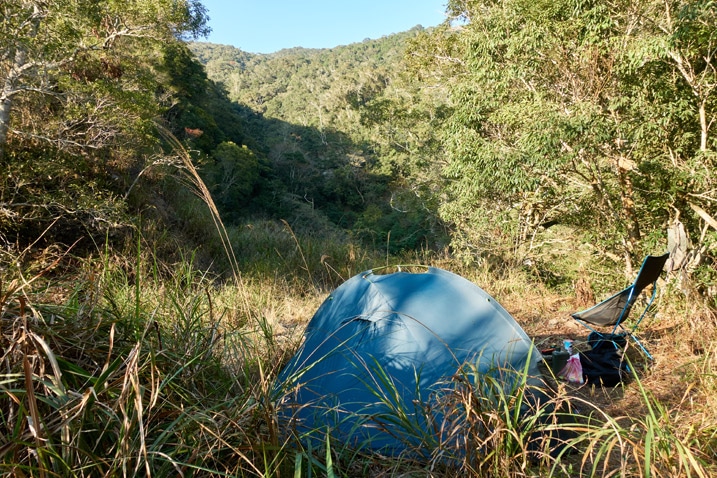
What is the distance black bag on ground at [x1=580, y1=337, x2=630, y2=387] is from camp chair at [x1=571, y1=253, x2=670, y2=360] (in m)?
0.08

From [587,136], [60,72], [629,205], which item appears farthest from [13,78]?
[629,205]

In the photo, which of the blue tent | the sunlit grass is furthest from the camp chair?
the sunlit grass

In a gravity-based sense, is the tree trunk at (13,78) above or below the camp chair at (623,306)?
above

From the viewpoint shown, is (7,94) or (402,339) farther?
(7,94)

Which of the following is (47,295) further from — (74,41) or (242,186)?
(242,186)

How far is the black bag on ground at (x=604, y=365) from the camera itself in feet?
10.7

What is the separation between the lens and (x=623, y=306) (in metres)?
3.65

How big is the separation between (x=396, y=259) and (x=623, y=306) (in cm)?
407

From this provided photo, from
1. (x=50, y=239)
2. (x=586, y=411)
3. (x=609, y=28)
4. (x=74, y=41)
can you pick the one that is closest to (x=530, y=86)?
(x=609, y=28)

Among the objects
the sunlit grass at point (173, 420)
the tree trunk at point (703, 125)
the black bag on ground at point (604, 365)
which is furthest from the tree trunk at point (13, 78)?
the tree trunk at point (703, 125)

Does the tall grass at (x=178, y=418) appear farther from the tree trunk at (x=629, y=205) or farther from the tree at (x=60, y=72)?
the tree at (x=60, y=72)

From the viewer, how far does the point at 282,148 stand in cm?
2833

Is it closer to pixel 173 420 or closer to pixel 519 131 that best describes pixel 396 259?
pixel 519 131

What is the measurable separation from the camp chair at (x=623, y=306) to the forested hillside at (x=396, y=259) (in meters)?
0.23
